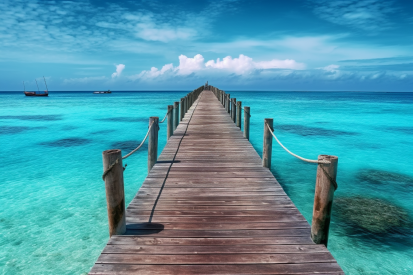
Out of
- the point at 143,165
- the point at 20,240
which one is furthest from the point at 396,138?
the point at 20,240

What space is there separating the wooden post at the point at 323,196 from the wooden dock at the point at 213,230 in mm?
138

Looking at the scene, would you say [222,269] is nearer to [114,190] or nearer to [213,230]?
[213,230]

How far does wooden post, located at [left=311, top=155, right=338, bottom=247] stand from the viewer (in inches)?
118

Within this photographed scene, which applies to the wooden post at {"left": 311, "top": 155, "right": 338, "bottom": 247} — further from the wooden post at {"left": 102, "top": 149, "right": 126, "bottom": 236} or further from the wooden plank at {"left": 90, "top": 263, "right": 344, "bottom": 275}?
the wooden post at {"left": 102, "top": 149, "right": 126, "bottom": 236}

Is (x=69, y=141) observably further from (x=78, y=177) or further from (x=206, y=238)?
(x=206, y=238)

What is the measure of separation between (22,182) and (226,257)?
31.6 ft

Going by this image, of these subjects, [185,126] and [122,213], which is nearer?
[122,213]

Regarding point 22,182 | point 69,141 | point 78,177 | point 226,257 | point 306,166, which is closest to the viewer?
point 226,257

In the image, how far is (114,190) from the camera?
10.5ft

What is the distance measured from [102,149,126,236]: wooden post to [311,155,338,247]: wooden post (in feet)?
7.75

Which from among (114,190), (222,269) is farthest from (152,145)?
(222,269)

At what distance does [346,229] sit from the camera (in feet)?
19.8

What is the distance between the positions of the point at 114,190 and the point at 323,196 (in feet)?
8.12

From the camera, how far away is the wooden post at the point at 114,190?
3111 mm
